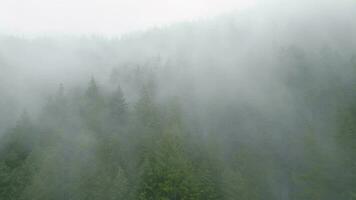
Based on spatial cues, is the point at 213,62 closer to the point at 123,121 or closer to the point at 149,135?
the point at 123,121

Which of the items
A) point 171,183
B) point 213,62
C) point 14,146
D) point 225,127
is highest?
point 213,62

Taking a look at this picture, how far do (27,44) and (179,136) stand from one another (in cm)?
11260

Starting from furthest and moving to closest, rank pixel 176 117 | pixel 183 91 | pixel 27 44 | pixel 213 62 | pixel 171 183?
pixel 27 44 → pixel 213 62 → pixel 183 91 → pixel 176 117 → pixel 171 183

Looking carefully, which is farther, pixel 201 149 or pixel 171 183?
pixel 201 149

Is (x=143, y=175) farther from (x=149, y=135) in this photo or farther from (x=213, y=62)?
(x=213, y=62)

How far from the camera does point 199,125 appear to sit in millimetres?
69375

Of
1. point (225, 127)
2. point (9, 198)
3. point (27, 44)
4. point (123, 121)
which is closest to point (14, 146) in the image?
point (9, 198)

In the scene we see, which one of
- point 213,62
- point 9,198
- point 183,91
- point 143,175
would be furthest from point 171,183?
point 213,62

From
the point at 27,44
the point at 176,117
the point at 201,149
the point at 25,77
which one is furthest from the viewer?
the point at 27,44

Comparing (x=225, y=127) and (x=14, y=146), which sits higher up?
(x=14, y=146)

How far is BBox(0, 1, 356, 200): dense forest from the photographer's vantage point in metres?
47.8

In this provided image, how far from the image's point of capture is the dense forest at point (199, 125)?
157ft

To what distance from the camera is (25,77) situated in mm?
106500

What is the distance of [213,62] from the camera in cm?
9725
